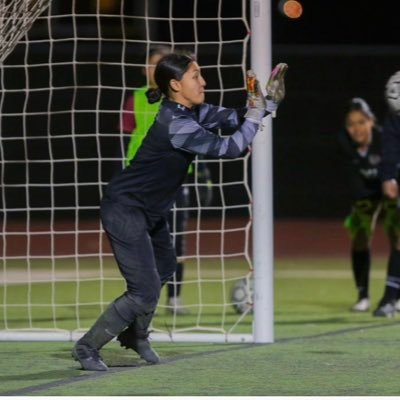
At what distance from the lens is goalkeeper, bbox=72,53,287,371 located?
25.6ft

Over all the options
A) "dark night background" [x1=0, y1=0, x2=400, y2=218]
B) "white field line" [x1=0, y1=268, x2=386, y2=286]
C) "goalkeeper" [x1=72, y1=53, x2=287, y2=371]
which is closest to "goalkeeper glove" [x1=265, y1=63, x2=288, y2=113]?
"goalkeeper" [x1=72, y1=53, x2=287, y2=371]

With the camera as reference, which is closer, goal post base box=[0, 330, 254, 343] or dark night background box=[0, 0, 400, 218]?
goal post base box=[0, 330, 254, 343]

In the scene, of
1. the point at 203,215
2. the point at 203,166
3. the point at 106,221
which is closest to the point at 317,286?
the point at 203,166

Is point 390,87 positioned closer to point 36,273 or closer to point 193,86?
point 193,86

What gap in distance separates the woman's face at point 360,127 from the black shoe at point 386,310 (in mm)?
1468

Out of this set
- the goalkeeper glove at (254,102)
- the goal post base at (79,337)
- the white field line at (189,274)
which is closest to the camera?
the goalkeeper glove at (254,102)

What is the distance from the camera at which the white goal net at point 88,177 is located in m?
10.4

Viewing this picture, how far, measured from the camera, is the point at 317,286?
42.6ft

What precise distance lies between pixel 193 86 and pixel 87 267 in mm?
6313

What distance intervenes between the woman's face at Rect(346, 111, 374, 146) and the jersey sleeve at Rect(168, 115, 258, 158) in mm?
3861

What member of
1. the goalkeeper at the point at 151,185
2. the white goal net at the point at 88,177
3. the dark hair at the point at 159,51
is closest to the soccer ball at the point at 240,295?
the white goal net at the point at 88,177

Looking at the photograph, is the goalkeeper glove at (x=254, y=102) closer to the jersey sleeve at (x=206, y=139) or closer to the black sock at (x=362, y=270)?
the jersey sleeve at (x=206, y=139)

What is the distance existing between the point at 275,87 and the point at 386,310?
3.15 metres

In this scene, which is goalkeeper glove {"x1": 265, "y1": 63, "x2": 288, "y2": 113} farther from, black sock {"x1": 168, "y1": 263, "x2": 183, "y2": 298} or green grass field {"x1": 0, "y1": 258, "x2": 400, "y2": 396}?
black sock {"x1": 168, "y1": 263, "x2": 183, "y2": 298}
